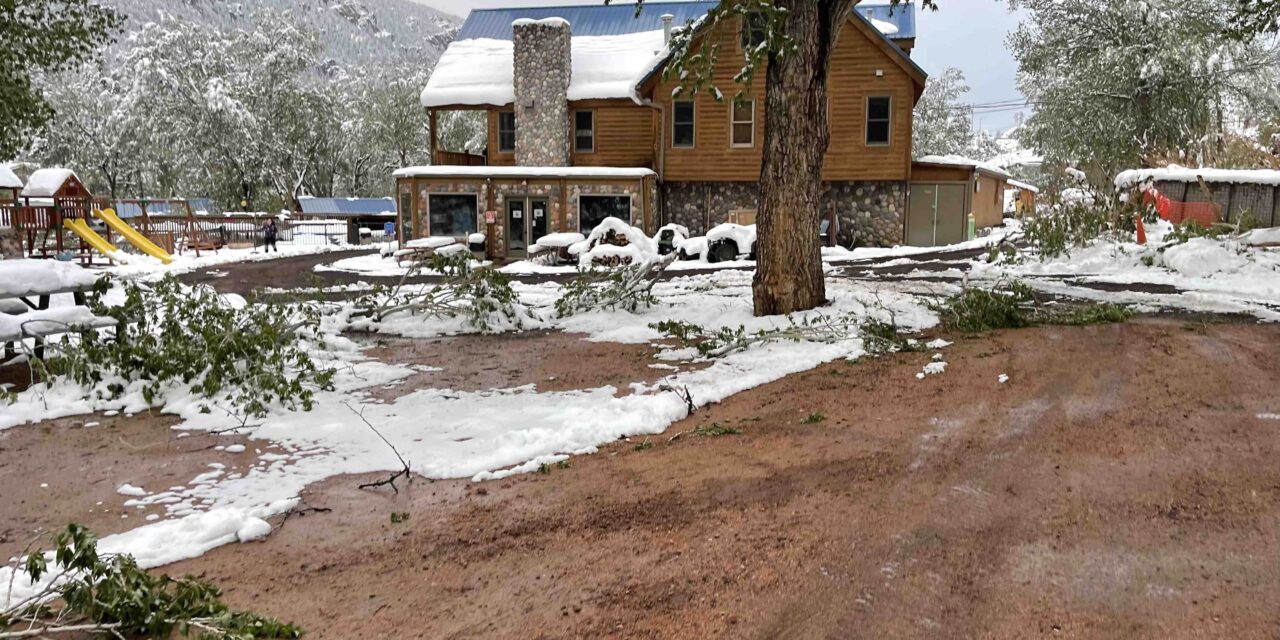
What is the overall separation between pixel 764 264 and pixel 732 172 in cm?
1757

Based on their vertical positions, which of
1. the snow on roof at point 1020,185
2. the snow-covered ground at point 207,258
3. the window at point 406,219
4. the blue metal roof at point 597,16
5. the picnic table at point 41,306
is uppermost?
the blue metal roof at point 597,16

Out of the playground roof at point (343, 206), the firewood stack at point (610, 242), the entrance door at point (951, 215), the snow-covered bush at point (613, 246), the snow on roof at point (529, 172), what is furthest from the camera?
the playground roof at point (343, 206)

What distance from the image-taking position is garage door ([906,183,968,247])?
28.1m

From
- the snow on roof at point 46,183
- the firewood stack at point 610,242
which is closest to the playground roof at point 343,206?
the snow on roof at point 46,183

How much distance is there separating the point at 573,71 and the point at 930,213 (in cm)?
1317

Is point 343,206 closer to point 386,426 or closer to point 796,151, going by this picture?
point 796,151

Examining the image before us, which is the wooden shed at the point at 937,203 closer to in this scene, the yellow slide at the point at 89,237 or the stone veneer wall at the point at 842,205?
the stone veneer wall at the point at 842,205

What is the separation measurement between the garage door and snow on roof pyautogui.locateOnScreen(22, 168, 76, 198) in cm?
2904

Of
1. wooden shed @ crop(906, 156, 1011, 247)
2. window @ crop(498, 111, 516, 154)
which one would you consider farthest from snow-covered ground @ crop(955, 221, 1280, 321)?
window @ crop(498, 111, 516, 154)

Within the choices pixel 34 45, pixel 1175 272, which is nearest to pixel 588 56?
pixel 34 45

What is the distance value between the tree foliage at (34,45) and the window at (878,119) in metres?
20.7

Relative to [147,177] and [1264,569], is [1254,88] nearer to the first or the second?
[1264,569]

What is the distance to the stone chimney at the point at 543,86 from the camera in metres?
28.8

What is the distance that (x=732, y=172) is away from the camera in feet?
91.7
